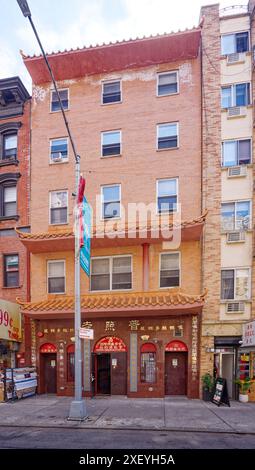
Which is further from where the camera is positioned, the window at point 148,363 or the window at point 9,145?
the window at point 9,145

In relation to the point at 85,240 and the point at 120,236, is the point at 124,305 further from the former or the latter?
the point at 85,240

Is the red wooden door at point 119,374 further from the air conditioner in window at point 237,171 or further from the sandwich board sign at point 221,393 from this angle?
the air conditioner in window at point 237,171

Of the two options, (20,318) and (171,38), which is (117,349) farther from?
(171,38)

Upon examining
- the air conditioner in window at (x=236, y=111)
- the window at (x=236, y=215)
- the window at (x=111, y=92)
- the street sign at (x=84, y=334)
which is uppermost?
the window at (x=111, y=92)

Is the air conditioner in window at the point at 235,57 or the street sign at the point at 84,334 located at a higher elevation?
the air conditioner in window at the point at 235,57

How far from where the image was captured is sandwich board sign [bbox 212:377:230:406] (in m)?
13.8

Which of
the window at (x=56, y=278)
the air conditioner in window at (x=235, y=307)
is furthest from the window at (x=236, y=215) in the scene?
the window at (x=56, y=278)

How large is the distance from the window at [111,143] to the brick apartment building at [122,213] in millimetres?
60

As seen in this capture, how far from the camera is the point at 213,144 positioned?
16906mm

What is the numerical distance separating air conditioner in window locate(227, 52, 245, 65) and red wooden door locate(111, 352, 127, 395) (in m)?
16.5

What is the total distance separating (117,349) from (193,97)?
1397 cm

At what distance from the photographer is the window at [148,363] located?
619 inches

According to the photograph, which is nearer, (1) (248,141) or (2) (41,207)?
(1) (248,141)

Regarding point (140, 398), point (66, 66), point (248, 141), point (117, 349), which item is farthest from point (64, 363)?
point (66, 66)
